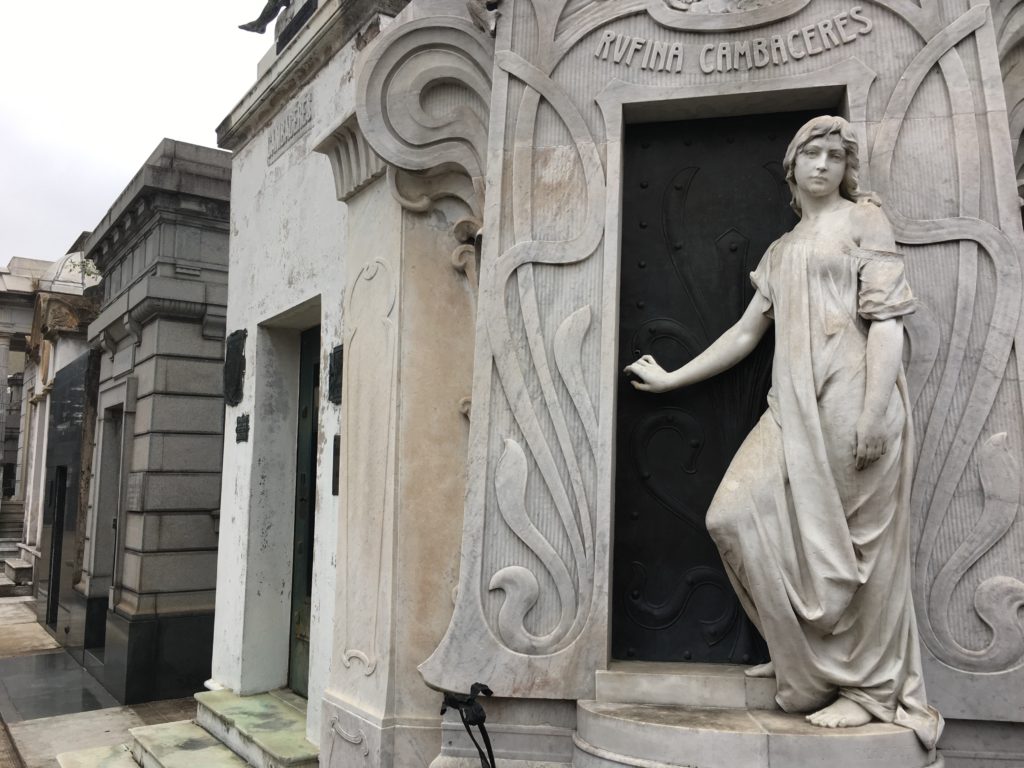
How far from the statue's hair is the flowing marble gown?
303 mm

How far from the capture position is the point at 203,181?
9844mm

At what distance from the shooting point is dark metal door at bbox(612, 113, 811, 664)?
3895 millimetres

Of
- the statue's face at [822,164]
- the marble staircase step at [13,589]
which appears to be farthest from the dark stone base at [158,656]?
the marble staircase step at [13,589]

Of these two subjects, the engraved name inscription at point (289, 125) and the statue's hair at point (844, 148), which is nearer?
the statue's hair at point (844, 148)

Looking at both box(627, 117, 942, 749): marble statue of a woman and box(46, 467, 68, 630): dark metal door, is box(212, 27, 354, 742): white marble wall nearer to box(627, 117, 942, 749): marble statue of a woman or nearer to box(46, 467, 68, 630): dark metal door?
box(627, 117, 942, 749): marble statue of a woman

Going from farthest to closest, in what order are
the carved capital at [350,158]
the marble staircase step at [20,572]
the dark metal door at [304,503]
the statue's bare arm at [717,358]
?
the marble staircase step at [20,572]
the dark metal door at [304,503]
the carved capital at [350,158]
the statue's bare arm at [717,358]

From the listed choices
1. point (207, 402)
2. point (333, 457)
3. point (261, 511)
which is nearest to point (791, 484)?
point (333, 457)

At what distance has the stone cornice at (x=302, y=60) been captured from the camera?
18.9ft

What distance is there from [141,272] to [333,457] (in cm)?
583

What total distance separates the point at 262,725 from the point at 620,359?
4049mm

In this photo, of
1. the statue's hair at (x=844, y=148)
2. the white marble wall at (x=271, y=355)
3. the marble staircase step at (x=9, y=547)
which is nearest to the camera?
the statue's hair at (x=844, y=148)

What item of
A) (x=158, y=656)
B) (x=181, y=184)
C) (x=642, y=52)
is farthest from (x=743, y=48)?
(x=158, y=656)

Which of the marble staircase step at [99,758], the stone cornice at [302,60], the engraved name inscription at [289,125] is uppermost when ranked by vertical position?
the stone cornice at [302,60]

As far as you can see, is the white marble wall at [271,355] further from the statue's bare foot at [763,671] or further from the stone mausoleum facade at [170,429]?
the statue's bare foot at [763,671]
